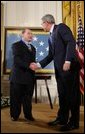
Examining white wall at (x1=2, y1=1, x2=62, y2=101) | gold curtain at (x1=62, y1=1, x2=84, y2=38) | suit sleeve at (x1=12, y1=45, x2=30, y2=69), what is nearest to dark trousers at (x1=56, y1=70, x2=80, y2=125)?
suit sleeve at (x1=12, y1=45, x2=30, y2=69)

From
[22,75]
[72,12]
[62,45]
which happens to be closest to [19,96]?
[22,75]

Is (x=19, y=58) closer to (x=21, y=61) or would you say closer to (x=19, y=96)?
(x=21, y=61)

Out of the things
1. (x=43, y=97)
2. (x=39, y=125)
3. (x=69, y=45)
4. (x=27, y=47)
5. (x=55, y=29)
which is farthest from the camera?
(x=43, y=97)

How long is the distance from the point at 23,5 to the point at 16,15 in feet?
0.93

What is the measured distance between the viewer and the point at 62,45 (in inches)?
143

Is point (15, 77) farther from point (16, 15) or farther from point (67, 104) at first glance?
point (16, 15)

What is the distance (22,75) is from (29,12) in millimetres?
3095

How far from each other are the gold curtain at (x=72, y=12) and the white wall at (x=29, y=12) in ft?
0.67

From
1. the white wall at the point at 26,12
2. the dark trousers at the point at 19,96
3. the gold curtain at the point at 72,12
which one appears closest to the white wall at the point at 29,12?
the white wall at the point at 26,12

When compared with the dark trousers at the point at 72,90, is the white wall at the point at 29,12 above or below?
above

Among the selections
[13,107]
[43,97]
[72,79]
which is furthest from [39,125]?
[43,97]

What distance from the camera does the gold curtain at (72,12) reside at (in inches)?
247

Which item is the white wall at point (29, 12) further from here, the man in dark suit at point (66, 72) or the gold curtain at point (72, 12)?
the man in dark suit at point (66, 72)

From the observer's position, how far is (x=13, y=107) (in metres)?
4.31
